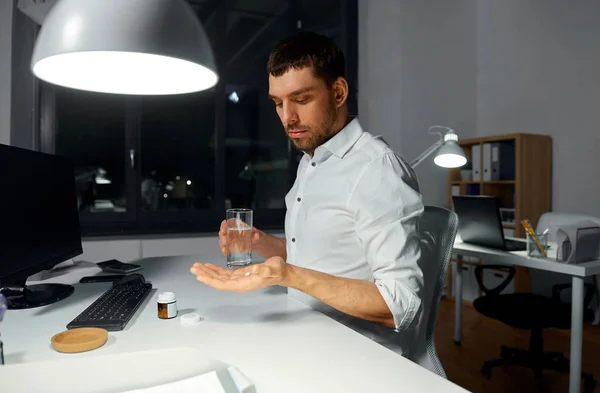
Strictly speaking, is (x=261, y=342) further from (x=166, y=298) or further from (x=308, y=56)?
(x=308, y=56)

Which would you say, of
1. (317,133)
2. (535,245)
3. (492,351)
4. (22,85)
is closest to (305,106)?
(317,133)

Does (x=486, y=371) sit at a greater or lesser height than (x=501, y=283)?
lesser

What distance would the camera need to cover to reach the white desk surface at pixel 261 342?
0.74 meters

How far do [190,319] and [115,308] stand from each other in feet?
0.76

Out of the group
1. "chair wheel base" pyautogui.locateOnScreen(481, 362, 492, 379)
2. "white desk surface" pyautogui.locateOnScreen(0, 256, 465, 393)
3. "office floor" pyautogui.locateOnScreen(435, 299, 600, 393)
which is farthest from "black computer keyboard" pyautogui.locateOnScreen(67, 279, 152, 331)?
"chair wheel base" pyautogui.locateOnScreen(481, 362, 492, 379)

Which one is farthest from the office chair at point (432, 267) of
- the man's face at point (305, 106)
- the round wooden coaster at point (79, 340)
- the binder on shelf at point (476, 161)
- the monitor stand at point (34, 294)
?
the binder on shelf at point (476, 161)

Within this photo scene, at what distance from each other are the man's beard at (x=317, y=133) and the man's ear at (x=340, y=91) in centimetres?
4

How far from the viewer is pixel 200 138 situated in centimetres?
390

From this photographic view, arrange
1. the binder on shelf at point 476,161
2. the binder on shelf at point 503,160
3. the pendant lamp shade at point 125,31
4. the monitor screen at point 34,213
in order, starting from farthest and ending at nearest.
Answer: the binder on shelf at point 476,161
the binder on shelf at point 503,160
the monitor screen at point 34,213
the pendant lamp shade at point 125,31

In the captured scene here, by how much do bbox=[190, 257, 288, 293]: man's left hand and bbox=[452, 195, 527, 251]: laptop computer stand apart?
1.81m

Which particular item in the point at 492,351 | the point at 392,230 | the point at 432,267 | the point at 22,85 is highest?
the point at 22,85

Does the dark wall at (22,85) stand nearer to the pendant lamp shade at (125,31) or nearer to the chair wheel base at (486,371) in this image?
the pendant lamp shade at (125,31)

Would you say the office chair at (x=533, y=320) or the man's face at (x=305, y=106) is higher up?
the man's face at (x=305, y=106)

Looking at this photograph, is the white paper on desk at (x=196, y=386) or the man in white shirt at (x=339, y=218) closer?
the white paper on desk at (x=196, y=386)
